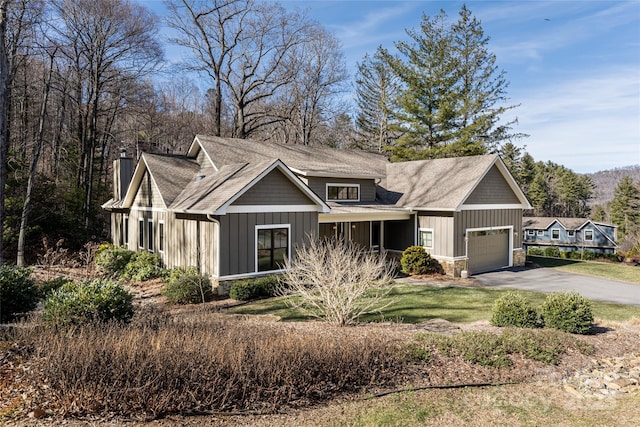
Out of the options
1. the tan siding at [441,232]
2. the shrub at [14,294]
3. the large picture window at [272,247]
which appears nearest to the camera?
the shrub at [14,294]

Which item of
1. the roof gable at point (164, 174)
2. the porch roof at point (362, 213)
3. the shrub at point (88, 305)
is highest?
the roof gable at point (164, 174)

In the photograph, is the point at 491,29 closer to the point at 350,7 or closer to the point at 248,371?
the point at 350,7

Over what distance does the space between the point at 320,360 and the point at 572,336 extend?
5827 mm

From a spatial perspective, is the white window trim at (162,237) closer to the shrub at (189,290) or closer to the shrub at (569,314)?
the shrub at (189,290)

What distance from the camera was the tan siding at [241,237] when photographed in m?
13.4

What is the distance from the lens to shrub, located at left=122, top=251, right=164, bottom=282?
53.1 feet

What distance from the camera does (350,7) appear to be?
60.4 ft

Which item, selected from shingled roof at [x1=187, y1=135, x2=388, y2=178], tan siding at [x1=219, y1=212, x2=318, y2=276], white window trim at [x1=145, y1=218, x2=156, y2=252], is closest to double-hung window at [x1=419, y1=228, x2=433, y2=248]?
shingled roof at [x1=187, y1=135, x2=388, y2=178]

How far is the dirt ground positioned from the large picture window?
455cm

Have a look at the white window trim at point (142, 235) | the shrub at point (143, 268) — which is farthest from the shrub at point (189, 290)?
the white window trim at point (142, 235)

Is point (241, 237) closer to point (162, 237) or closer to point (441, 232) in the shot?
point (162, 237)

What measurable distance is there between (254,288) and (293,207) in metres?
3.30

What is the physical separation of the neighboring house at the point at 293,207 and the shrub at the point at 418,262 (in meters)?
0.51

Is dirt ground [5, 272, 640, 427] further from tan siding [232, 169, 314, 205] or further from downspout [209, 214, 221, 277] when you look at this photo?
tan siding [232, 169, 314, 205]
